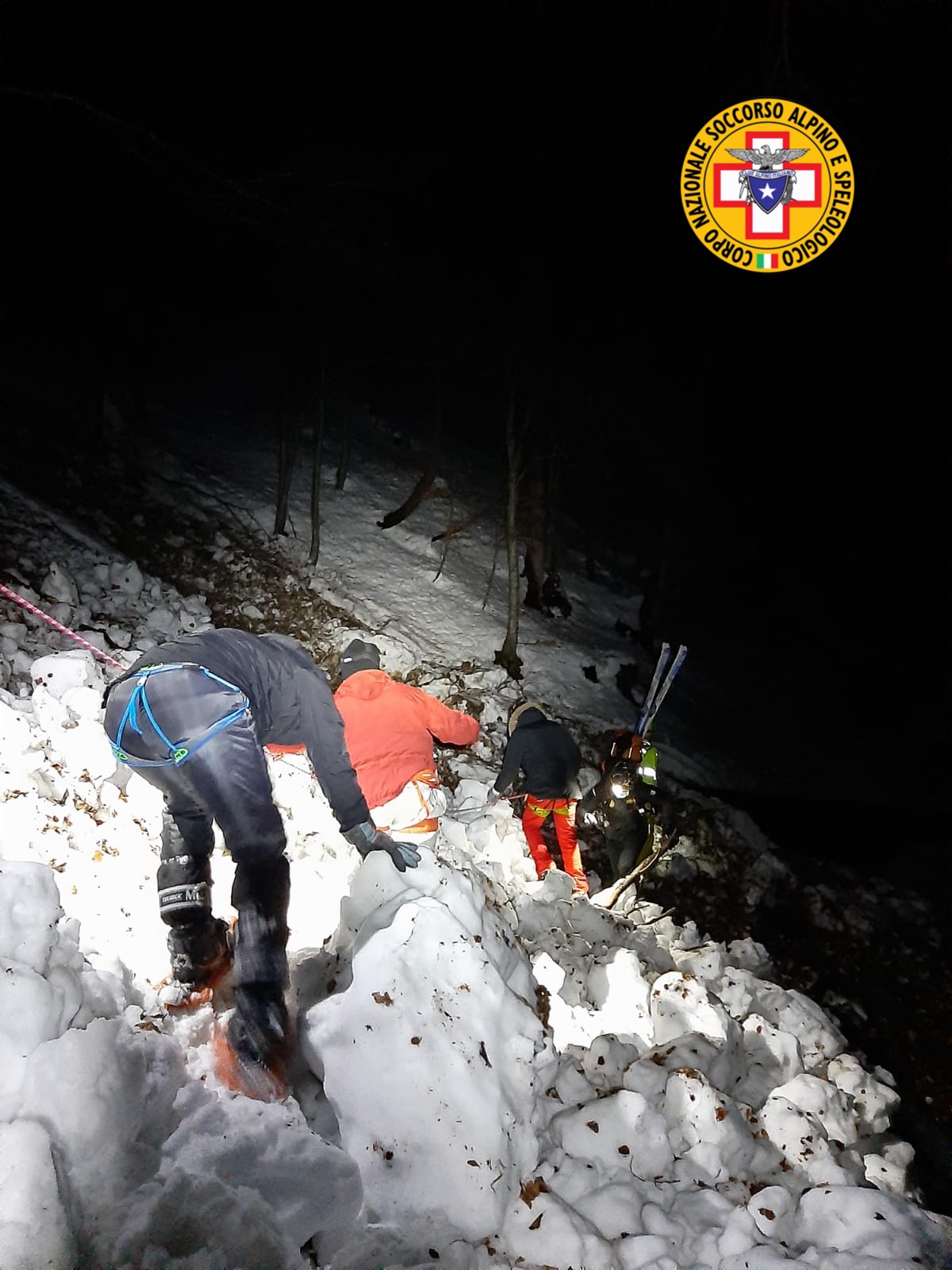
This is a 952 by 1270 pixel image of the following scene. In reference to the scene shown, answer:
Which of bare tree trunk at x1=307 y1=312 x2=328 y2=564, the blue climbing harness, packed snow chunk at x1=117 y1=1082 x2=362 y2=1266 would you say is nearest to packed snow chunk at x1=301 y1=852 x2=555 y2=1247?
packed snow chunk at x1=117 y1=1082 x2=362 y2=1266

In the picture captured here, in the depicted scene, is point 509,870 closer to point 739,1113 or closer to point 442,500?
point 739,1113

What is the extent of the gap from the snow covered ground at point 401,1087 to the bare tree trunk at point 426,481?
35.5ft

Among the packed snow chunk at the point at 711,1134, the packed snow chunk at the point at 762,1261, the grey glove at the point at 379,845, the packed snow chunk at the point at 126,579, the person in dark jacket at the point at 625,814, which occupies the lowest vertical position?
the person in dark jacket at the point at 625,814

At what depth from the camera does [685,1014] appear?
3537 mm

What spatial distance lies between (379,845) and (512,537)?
828cm

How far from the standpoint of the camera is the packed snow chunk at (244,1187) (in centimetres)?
192

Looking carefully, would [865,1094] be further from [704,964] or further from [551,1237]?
[551,1237]

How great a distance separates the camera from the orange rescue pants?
6.20 meters

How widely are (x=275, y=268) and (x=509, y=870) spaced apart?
44.7ft

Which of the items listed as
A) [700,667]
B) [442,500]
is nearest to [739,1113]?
[700,667]

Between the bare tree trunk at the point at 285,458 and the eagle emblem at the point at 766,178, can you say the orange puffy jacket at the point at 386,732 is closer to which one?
the eagle emblem at the point at 766,178

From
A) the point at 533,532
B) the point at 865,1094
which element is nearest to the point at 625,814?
the point at 865,1094

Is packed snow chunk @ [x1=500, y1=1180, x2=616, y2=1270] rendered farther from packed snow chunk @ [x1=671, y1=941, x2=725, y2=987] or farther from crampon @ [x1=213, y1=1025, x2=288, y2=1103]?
packed snow chunk @ [x1=671, y1=941, x2=725, y2=987]

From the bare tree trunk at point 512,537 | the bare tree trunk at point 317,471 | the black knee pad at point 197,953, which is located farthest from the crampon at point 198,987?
the bare tree trunk at point 317,471
